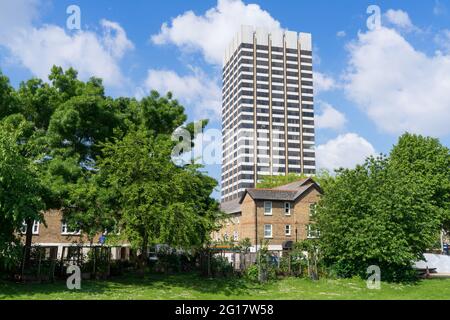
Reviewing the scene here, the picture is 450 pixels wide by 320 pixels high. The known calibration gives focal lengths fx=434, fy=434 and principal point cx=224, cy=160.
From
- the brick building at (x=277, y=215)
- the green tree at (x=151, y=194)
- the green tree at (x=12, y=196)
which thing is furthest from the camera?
the brick building at (x=277, y=215)

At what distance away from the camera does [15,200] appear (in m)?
20.5

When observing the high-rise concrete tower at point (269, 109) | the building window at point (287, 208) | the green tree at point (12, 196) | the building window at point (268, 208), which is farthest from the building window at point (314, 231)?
the high-rise concrete tower at point (269, 109)

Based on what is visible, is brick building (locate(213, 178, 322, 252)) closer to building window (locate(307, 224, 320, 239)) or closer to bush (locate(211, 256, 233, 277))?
building window (locate(307, 224, 320, 239))

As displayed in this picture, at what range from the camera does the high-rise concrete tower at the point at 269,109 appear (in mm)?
136750

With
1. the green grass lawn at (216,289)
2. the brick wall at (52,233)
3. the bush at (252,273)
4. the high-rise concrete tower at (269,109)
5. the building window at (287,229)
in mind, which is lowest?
the green grass lawn at (216,289)

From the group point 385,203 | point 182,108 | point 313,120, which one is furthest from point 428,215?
point 313,120

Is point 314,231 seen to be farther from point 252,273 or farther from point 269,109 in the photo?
point 269,109

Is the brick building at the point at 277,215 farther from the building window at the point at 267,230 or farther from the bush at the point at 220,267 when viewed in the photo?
the bush at the point at 220,267

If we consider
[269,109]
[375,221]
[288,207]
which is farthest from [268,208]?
[269,109]

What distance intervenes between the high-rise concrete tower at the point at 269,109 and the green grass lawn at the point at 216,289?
10763 cm

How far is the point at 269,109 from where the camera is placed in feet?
461

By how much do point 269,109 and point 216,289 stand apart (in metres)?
120

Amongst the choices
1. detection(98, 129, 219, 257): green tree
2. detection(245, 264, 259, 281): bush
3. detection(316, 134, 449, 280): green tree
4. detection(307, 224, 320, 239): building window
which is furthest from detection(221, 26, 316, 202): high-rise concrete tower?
detection(98, 129, 219, 257): green tree

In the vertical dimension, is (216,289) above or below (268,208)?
below
